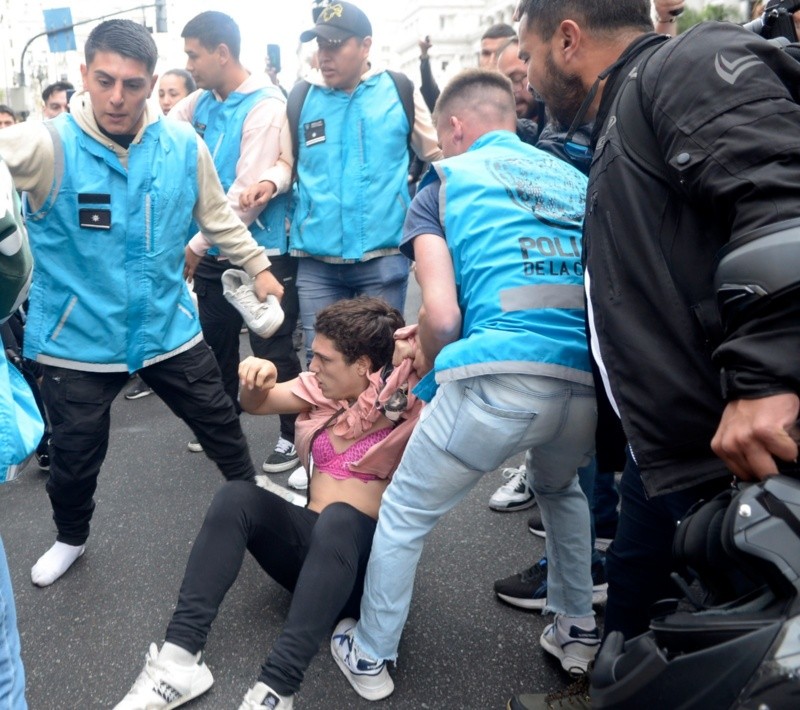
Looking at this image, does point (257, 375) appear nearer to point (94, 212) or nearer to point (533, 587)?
point (94, 212)

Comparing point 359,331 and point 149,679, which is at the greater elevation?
point 359,331

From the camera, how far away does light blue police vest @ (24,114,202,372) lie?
2.66m

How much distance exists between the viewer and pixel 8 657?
1.53 meters

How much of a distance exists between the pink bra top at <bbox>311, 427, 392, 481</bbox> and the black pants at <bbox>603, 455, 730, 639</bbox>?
0.86 meters

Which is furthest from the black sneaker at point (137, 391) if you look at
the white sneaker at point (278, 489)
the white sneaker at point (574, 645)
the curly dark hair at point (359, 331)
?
the white sneaker at point (574, 645)

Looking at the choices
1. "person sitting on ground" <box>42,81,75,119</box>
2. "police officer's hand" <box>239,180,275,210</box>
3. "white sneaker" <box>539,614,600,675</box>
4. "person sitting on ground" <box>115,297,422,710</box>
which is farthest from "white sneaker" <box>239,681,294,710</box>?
"person sitting on ground" <box>42,81,75,119</box>

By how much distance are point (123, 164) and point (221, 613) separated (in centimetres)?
163

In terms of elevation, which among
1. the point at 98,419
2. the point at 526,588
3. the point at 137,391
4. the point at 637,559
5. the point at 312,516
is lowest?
the point at 137,391

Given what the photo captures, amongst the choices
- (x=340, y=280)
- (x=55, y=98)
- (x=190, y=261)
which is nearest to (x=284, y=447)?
(x=340, y=280)

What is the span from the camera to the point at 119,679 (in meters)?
2.36

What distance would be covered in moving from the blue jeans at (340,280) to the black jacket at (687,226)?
7.01 ft

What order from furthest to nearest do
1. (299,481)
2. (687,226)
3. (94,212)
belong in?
(299,481), (94,212), (687,226)

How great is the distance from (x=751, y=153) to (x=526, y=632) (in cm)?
186

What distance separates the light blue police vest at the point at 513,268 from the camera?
6.34 feet
